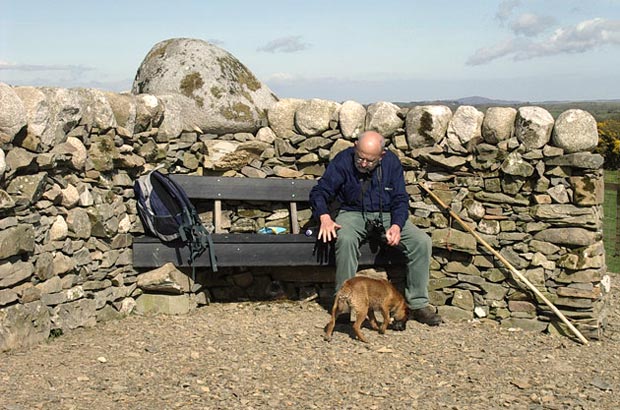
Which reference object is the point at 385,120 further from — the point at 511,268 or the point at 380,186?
the point at 511,268

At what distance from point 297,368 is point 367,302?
2.94ft

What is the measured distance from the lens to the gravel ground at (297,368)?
4.74m

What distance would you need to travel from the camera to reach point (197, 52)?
755 centimetres

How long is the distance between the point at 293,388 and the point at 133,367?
1.17 metres

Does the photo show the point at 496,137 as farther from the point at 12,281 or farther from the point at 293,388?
the point at 12,281

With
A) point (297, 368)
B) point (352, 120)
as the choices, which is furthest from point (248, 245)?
point (297, 368)

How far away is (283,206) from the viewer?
291 inches

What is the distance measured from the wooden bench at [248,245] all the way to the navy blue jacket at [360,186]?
391mm

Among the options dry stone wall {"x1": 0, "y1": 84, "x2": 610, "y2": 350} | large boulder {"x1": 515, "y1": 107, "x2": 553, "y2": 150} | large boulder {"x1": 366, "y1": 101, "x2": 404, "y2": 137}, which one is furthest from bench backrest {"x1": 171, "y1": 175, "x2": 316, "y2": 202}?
large boulder {"x1": 515, "y1": 107, "x2": 553, "y2": 150}

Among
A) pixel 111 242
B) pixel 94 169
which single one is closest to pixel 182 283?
pixel 111 242

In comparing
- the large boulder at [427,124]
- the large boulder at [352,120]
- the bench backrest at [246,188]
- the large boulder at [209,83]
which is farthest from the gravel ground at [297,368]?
the large boulder at [209,83]

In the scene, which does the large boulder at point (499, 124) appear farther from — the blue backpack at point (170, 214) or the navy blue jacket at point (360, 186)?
the blue backpack at point (170, 214)

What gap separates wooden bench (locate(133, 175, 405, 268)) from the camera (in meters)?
6.59

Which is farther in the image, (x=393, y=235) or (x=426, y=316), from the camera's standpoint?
(x=426, y=316)
